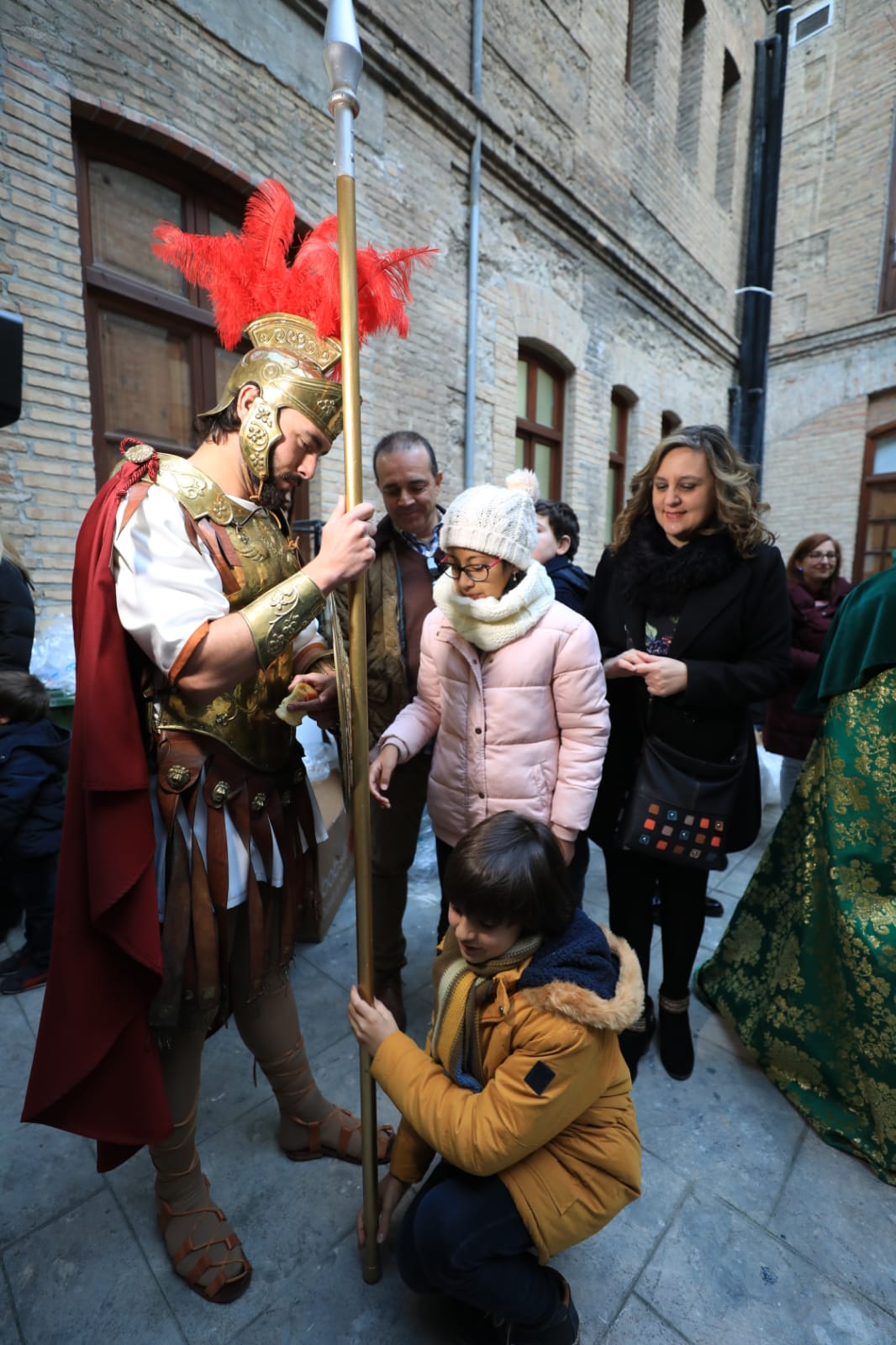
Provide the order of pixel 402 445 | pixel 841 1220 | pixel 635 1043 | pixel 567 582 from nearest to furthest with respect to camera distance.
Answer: pixel 841 1220 < pixel 635 1043 < pixel 402 445 < pixel 567 582

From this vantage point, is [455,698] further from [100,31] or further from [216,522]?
[100,31]

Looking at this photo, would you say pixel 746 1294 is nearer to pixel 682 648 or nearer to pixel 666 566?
pixel 682 648

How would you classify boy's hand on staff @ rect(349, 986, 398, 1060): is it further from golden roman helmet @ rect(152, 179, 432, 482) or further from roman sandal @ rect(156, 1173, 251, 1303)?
golden roman helmet @ rect(152, 179, 432, 482)

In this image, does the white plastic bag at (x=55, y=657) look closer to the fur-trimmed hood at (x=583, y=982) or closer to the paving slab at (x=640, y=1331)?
the fur-trimmed hood at (x=583, y=982)

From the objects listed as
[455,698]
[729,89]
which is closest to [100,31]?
[455,698]

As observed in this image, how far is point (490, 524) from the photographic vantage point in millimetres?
1584

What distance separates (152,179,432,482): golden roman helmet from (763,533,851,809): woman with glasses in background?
277 cm

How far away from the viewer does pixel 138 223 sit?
12.5 ft

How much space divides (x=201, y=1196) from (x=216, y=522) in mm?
1551

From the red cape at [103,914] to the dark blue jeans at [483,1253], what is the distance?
1.84 feet

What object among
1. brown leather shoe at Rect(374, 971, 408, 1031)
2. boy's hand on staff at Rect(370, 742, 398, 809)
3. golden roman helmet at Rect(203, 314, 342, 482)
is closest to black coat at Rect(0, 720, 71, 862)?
brown leather shoe at Rect(374, 971, 408, 1031)

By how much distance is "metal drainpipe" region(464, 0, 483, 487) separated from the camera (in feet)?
17.1

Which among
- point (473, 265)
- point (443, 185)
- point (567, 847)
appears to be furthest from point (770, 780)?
point (443, 185)

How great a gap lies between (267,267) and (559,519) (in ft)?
5.80
